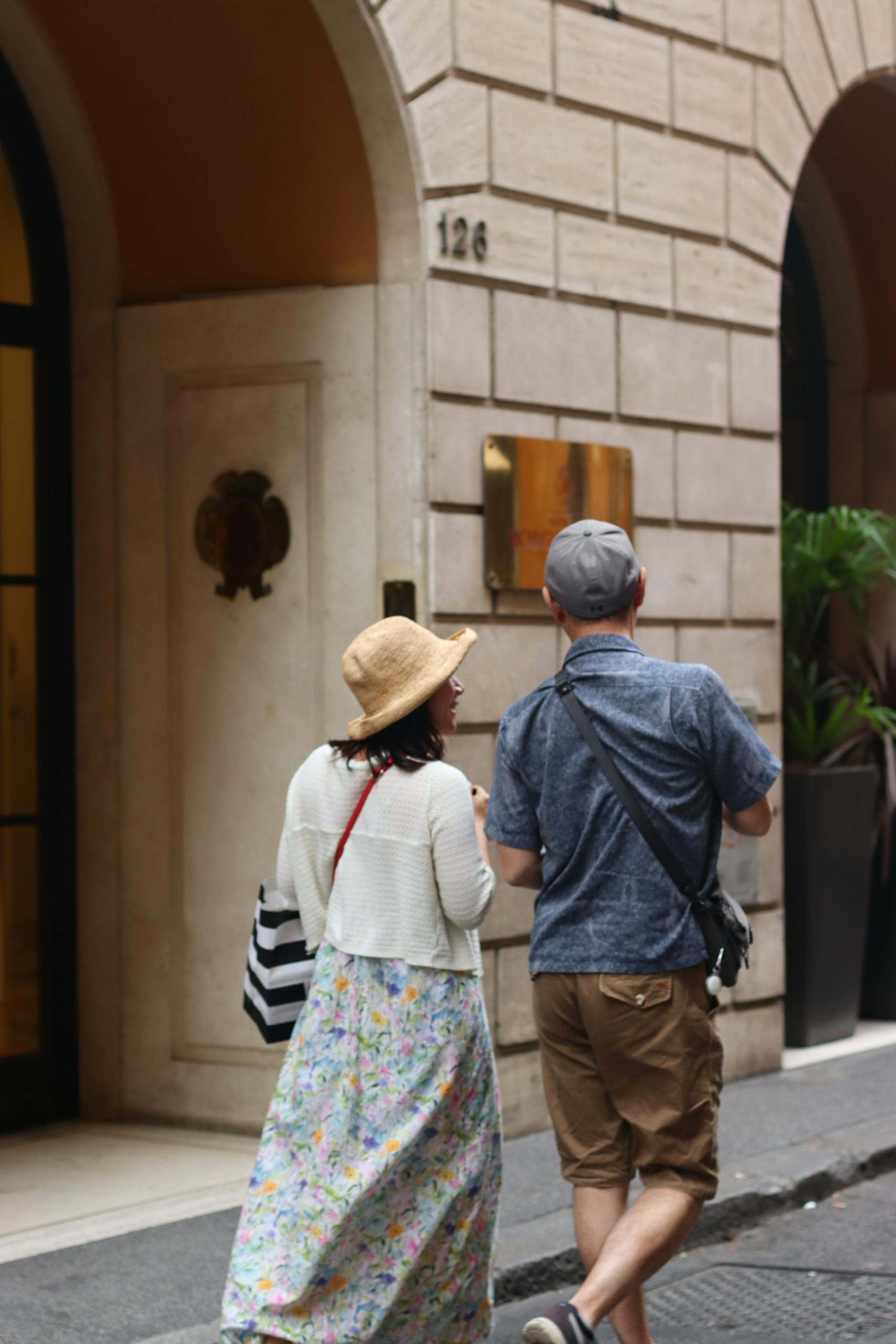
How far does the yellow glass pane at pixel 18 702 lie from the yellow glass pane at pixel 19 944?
0.41 feet

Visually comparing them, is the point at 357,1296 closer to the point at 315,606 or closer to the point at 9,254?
the point at 315,606

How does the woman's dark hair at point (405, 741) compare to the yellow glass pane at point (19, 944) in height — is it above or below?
above

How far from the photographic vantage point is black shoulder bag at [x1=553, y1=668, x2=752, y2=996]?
12.8 feet

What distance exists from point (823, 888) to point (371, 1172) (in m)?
4.41

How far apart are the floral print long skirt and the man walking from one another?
224 millimetres

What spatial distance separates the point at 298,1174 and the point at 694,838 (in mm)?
1097

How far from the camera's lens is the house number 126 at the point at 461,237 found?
6293mm

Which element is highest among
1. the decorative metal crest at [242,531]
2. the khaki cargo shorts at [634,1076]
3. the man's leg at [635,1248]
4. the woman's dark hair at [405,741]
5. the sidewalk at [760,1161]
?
the decorative metal crest at [242,531]

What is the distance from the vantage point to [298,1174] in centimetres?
402

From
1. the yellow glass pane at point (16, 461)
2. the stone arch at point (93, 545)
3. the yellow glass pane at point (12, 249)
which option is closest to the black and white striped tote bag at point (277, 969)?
the stone arch at point (93, 545)

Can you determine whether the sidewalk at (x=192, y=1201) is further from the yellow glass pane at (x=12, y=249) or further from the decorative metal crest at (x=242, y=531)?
the yellow glass pane at (x=12, y=249)

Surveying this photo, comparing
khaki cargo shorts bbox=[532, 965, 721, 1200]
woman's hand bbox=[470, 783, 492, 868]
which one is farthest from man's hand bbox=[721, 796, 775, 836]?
woman's hand bbox=[470, 783, 492, 868]

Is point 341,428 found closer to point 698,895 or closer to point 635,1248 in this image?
point 698,895

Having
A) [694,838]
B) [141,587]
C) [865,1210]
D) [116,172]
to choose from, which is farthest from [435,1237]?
[116,172]
